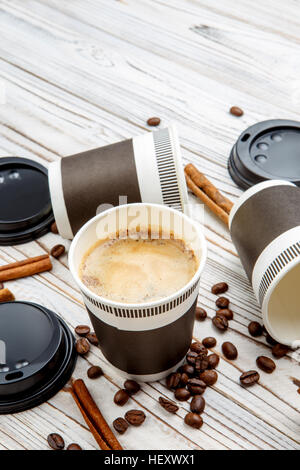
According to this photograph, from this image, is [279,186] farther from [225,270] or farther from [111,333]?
[111,333]

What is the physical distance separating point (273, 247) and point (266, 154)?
1.65ft

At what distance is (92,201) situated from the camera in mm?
1380

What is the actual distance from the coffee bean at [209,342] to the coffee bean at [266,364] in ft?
0.31

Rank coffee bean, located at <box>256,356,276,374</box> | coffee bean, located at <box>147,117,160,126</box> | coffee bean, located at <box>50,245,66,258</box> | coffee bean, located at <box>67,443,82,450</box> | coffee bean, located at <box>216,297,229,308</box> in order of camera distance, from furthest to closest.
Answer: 1. coffee bean, located at <box>147,117,160,126</box>
2. coffee bean, located at <box>50,245,66,258</box>
3. coffee bean, located at <box>216,297,229,308</box>
4. coffee bean, located at <box>256,356,276,374</box>
5. coffee bean, located at <box>67,443,82,450</box>

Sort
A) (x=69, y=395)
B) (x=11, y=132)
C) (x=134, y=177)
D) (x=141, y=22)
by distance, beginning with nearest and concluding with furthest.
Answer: (x=69, y=395) → (x=134, y=177) → (x=11, y=132) → (x=141, y=22)

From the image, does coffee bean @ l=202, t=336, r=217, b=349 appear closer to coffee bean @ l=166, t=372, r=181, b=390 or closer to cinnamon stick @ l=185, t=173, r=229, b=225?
coffee bean @ l=166, t=372, r=181, b=390

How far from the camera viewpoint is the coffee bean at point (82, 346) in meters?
1.27

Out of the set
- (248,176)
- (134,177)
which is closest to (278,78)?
(248,176)

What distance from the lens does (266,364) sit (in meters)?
1.23

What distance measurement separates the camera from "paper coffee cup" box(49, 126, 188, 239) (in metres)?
1.36

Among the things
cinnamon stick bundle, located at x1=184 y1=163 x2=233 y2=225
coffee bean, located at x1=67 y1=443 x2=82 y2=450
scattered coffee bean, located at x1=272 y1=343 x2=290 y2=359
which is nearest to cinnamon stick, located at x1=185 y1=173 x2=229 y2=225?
cinnamon stick bundle, located at x1=184 y1=163 x2=233 y2=225

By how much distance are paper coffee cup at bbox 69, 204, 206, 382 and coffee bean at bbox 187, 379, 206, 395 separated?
0.05 meters

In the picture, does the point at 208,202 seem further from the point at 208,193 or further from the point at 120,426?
the point at 120,426

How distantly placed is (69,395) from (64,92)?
1.01 meters
